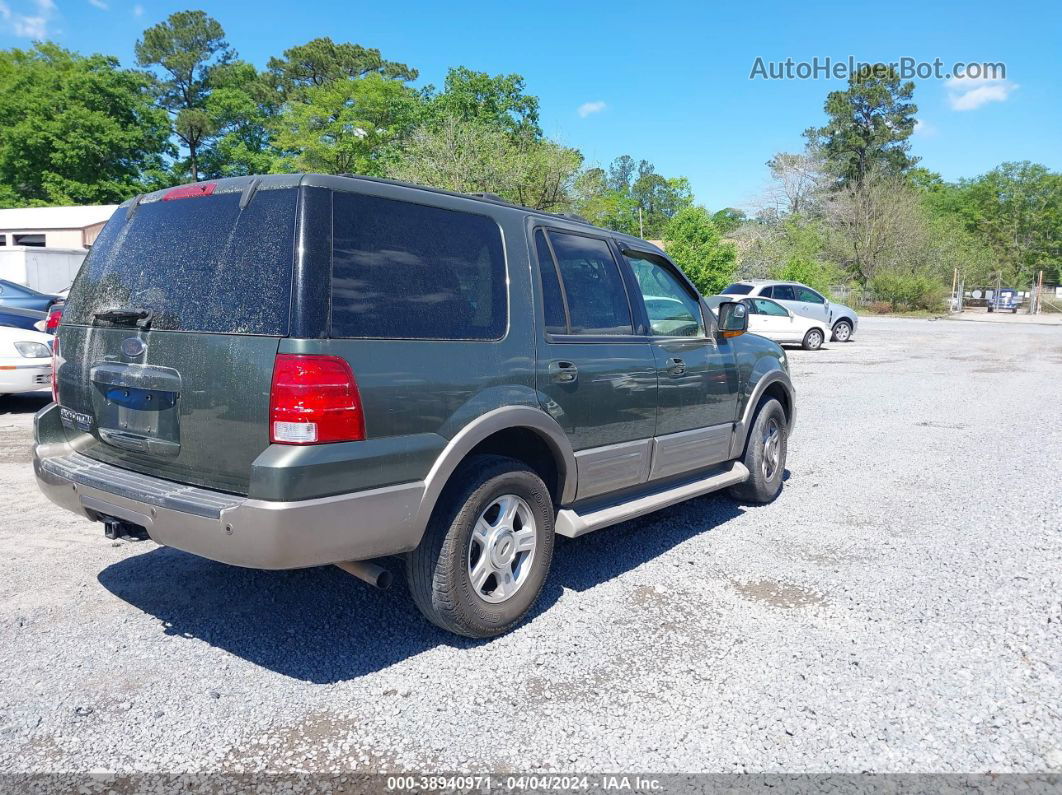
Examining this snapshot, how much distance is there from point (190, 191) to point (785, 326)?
19853 millimetres

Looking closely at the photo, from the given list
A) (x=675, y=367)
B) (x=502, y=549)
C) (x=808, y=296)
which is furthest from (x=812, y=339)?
(x=502, y=549)

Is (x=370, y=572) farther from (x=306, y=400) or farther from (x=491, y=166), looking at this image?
(x=491, y=166)

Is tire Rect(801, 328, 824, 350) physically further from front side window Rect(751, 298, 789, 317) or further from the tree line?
the tree line

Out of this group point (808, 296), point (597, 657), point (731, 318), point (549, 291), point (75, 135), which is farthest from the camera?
point (75, 135)

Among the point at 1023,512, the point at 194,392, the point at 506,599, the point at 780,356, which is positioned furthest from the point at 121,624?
the point at 1023,512

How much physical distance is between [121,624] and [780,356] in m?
4.85

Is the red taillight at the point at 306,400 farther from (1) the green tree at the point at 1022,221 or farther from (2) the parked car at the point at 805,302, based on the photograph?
(1) the green tree at the point at 1022,221

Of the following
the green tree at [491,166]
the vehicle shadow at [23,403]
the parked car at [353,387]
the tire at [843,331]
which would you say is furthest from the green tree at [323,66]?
the parked car at [353,387]

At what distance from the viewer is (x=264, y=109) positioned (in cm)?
6072

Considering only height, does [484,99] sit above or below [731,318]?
above

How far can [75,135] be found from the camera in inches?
1895

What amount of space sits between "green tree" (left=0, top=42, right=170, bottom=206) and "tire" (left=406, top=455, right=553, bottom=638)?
54.2m

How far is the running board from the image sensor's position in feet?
13.1

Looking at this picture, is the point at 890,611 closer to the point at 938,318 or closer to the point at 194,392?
the point at 194,392
